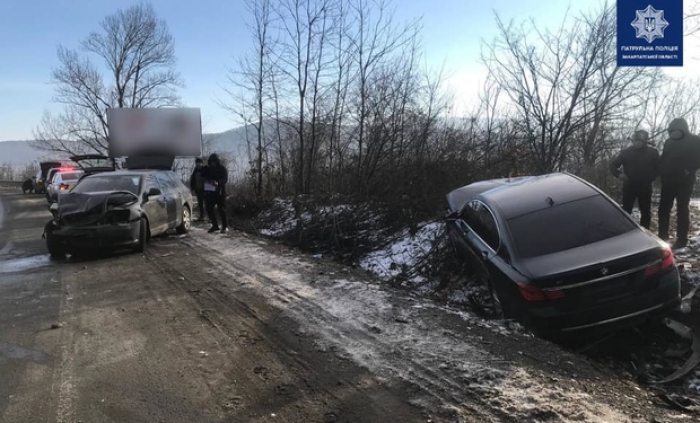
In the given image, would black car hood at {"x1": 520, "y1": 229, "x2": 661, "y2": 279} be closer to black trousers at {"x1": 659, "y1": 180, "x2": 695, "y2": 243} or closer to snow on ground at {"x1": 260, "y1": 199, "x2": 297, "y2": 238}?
black trousers at {"x1": 659, "y1": 180, "x2": 695, "y2": 243}

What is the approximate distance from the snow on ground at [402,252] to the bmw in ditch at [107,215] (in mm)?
4293

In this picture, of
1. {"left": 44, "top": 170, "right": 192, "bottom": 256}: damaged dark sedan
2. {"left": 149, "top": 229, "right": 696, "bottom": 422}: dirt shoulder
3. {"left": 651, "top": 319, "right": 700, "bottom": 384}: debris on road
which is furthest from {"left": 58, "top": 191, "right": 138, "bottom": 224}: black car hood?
{"left": 651, "top": 319, "right": 700, "bottom": 384}: debris on road

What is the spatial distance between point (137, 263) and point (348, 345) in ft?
17.1

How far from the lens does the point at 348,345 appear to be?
4258 millimetres

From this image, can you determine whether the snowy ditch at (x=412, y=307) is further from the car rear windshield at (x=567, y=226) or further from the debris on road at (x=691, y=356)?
the car rear windshield at (x=567, y=226)

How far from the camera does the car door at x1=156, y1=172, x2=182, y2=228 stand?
10.5 meters

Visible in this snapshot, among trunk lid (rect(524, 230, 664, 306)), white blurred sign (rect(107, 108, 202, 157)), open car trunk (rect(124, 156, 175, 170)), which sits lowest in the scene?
trunk lid (rect(524, 230, 664, 306))

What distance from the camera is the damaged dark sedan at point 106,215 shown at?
8281 mm

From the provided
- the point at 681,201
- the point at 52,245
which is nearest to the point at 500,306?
the point at 681,201

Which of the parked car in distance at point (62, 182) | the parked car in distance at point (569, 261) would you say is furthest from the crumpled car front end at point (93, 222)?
the parked car in distance at point (62, 182)

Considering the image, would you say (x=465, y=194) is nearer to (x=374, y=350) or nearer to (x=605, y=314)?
(x=605, y=314)

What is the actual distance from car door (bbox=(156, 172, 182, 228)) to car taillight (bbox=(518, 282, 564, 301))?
8274 millimetres

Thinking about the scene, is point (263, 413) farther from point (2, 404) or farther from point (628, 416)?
point (628, 416)

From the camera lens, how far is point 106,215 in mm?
8359
